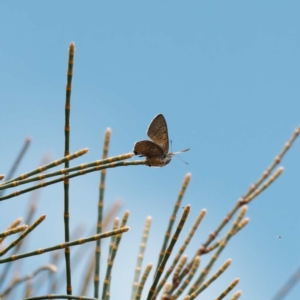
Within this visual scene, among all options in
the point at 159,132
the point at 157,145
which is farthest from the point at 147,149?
the point at 159,132

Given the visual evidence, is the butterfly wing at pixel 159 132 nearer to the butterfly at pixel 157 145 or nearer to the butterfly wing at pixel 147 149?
the butterfly at pixel 157 145

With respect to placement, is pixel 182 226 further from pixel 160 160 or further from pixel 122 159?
pixel 160 160

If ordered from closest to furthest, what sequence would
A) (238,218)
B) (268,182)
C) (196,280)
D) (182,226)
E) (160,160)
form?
1. (182,226)
2. (196,280)
3. (238,218)
4. (268,182)
5. (160,160)

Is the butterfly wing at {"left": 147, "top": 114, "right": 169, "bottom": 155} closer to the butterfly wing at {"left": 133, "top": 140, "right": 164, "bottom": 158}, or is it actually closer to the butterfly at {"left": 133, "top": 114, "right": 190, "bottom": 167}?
the butterfly at {"left": 133, "top": 114, "right": 190, "bottom": 167}

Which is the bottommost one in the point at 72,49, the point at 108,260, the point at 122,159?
the point at 108,260

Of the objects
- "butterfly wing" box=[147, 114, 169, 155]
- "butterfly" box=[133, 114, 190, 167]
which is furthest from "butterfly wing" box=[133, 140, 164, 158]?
"butterfly wing" box=[147, 114, 169, 155]

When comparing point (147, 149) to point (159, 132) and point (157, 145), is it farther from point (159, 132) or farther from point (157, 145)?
point (159, 132)

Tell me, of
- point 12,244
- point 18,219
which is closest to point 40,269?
point 18,219
